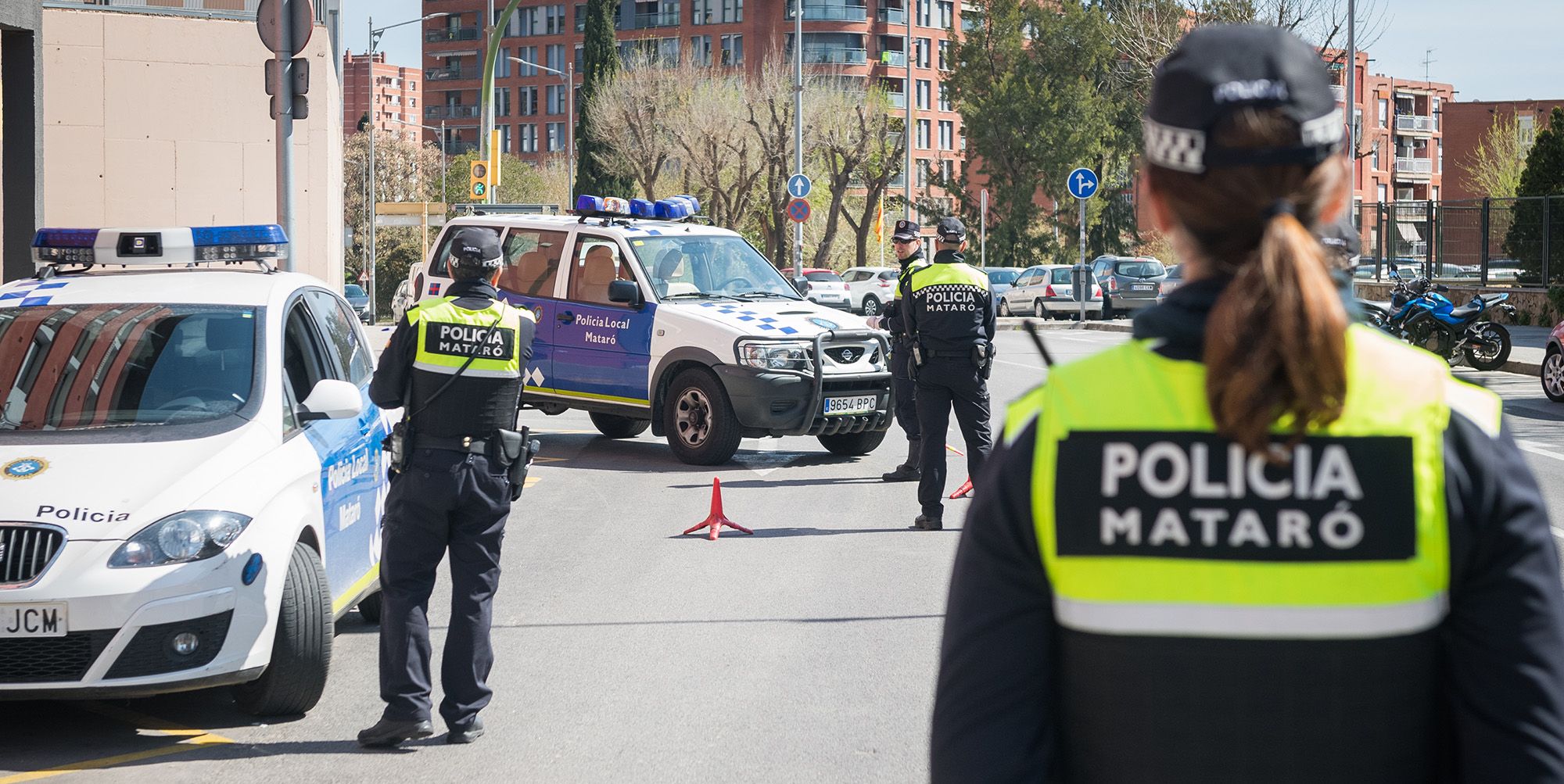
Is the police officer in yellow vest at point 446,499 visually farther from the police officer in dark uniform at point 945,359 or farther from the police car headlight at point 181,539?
the police officer in dark uniform at point 945,359

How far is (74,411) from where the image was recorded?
6180mm

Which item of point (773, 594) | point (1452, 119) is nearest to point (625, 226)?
point (773, 594)

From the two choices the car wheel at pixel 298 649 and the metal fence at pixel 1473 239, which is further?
the metal fence at pixel 1473 239

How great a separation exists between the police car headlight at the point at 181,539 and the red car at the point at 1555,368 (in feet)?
51.6

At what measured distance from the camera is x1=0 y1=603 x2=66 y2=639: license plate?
5145mm

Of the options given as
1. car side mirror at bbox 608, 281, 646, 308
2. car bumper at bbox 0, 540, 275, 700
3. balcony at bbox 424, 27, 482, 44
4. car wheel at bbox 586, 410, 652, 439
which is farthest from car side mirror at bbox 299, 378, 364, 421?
balcony at bbox 424, 27, 482, 44

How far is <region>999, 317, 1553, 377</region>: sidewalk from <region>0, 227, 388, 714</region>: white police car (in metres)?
6.91

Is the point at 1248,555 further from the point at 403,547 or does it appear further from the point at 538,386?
the point at 538,386

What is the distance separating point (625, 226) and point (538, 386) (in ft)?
5.45

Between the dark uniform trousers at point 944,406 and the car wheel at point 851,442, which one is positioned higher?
the dark uniform trousers at point 944,406

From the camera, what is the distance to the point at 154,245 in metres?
7.27

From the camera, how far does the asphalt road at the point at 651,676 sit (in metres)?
5.34

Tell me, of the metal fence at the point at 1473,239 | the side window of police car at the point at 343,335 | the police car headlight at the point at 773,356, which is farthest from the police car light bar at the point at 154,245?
the metal fence at the point at 1473,239

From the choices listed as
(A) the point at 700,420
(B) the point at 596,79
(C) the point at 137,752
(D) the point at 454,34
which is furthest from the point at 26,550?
(D) the point at 454,34
